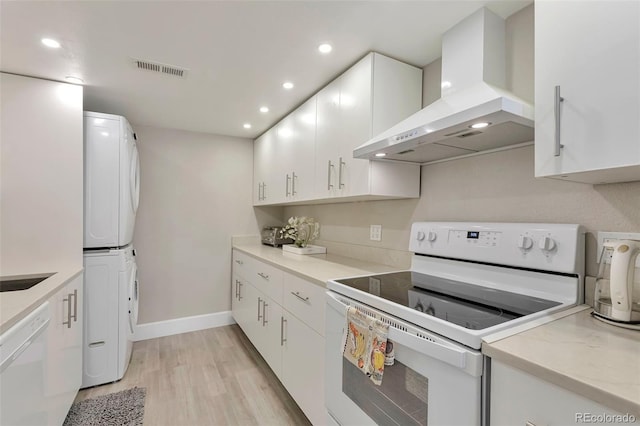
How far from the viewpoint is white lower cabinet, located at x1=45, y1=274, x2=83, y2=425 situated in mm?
1534

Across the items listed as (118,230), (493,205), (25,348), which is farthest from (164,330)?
(493,205)

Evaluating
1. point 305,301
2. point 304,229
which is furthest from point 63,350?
point 304,229

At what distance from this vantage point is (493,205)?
1.50 metres

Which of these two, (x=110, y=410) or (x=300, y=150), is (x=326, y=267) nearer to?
(x=300, y=150)

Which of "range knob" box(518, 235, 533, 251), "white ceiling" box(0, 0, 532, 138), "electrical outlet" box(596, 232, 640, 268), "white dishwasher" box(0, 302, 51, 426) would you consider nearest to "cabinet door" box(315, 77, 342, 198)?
"white ceiling" box(0, 0, 532, 138)

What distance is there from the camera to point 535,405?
71 cm

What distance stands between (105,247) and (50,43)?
1373 mm

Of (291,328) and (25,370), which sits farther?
(291,328)

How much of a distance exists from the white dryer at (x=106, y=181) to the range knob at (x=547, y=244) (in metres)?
2.67

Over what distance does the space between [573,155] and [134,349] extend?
3590 mm

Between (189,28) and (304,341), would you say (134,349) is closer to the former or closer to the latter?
(304,341)

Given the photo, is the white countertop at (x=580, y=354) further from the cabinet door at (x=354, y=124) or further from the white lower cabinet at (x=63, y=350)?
the white lower cabinet at (x=63, y=350)

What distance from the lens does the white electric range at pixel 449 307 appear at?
0.88 m

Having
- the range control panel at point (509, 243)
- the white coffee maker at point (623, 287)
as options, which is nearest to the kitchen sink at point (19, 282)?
the range control panel at point (509, 243)
